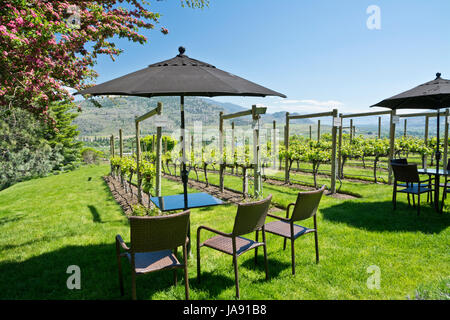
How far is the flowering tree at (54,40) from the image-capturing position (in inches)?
167

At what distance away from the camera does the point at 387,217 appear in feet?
16.8

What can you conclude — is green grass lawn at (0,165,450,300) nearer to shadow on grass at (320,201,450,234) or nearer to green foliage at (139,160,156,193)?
shadow on grass at (320,201,450,234)

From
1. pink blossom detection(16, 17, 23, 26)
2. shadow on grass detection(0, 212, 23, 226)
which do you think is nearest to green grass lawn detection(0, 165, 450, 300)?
shadow on grass detection(0, 212, 23, 226)

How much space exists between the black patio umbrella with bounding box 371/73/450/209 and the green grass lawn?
1.79 m

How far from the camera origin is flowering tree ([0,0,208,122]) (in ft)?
14.0

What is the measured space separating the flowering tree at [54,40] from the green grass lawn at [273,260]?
2782 millimetres

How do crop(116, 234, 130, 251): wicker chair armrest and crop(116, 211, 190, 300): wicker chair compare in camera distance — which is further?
crop(116, 234, 130, 251): wicker chair armrest

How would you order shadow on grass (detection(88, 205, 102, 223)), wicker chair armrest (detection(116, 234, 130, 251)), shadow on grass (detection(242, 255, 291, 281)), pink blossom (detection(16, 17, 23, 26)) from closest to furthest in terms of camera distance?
1. wicker chair armrest (detection(116, 234, 130, 251))
2. shadow on grass (detection(242, 255, 291, 281))
3. pink blossom (detection(16, 17, 23, 26))
4. shadow on grass (detection(88, 205, 102, 223))

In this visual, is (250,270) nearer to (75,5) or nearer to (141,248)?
(141,248)

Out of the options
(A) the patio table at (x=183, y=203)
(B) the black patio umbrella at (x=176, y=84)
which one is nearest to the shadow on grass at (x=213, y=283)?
(A) the patio table at (x=183, y=203)

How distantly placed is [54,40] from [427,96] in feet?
22.7

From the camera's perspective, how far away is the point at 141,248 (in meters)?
2.32

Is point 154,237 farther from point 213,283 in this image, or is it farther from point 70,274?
point 70,274

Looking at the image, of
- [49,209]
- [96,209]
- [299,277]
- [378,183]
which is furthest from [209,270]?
[378,183]
